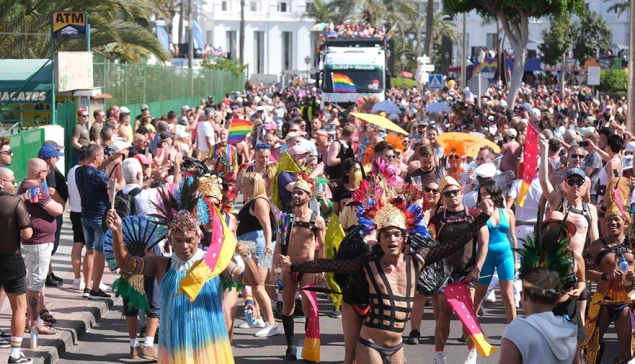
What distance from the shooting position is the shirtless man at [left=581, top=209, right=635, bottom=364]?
7.96 metres

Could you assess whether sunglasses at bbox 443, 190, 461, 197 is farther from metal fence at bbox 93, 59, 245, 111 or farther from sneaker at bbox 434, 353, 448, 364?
metal fence at bbox 93, 59, 245, 111

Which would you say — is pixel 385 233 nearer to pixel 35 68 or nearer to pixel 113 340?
pixel 113 340

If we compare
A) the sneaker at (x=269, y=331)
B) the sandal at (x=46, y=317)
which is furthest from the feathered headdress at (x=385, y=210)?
the sandal at (x=46, y=317)

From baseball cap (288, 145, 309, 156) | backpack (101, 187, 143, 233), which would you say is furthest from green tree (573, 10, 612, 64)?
backpack (101, 187, 143, 233)

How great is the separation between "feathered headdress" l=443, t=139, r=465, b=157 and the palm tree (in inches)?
500

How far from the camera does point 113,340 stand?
10.4m

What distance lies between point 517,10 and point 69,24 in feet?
41.4

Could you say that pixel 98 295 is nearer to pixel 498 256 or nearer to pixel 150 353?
pixel 150 353

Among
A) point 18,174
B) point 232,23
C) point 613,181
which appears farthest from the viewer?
point 232,23

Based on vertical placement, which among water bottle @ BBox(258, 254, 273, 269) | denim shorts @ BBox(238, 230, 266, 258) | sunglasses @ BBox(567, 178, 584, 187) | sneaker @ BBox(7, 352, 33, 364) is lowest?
sneaker @ BBox(7, 352, 33, 364)

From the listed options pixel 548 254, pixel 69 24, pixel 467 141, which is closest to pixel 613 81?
pixel 69 24

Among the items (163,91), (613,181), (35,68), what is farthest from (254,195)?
(163,91)

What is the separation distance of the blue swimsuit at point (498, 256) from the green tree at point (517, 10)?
18544 mm

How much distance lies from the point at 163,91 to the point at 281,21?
89692 mm
